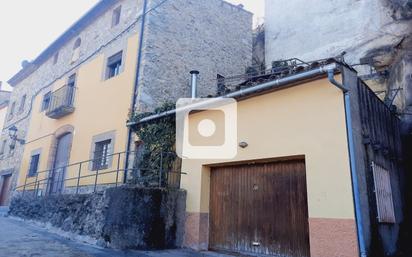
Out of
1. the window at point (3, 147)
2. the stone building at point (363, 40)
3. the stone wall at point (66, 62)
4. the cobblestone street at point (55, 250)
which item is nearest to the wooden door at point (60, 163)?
the stone wall at point (66, 62)

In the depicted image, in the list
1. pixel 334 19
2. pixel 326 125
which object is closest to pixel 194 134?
pixel 326 125

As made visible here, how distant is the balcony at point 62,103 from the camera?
1309 centimetres

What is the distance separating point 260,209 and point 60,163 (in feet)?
32.7

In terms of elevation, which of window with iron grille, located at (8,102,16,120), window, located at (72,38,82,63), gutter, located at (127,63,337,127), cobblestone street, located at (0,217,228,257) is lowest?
cobblestone street, located at (0,217,228,257)

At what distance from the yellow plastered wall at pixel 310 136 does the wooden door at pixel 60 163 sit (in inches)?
304

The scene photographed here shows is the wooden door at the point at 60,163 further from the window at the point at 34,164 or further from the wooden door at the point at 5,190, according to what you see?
the wooden door at the point at 5,190

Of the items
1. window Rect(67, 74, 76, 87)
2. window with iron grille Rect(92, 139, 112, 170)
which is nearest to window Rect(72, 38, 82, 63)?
window Rect(67, 74, 76, 87)

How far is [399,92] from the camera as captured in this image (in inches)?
369

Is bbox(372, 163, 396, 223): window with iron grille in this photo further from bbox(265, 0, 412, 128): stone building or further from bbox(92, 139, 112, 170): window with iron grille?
bbox(92, 139, 112, 170): window with iron grille

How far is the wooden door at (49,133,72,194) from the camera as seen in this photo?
12.7m

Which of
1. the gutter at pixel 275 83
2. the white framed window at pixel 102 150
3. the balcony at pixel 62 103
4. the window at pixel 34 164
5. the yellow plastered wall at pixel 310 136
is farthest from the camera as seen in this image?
the window at pixel 34 164

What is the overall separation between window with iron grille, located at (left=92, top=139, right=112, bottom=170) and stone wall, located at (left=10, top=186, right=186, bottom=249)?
2397mm

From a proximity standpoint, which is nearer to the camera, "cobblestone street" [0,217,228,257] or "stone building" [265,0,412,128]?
"cobblestone street" [0,217,228,257]

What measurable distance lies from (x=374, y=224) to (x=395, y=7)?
8.98 metres
